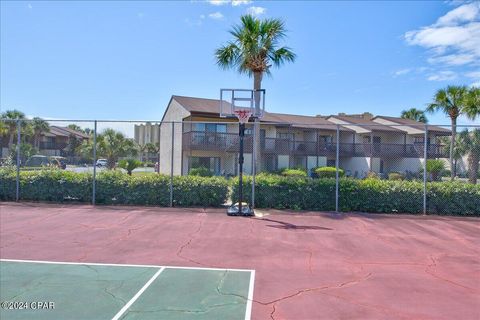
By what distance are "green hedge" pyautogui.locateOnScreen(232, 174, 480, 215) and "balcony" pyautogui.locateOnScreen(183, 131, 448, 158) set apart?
4.91m

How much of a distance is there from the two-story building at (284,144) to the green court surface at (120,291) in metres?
12.8

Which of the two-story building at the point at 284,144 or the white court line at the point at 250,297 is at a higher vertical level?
the two-story building at the point at 284,144

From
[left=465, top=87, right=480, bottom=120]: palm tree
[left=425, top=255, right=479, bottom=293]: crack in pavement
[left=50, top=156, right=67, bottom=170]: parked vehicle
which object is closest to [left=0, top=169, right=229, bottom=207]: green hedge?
[left=50, top=156, right=67, bottom=170]: parked vehicle

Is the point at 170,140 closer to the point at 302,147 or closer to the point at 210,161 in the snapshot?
the point at 210,161

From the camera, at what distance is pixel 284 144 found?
27.8m

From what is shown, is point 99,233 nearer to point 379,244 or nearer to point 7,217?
point 7,217

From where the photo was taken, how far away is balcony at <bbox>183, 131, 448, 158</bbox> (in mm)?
20656

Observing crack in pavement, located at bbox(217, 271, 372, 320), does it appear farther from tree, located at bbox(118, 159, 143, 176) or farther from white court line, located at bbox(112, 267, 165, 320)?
tree, located at bbox(118, 159, 143, 176)

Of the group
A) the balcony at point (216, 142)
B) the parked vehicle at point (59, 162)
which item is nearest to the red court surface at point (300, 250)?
the parked vehicle at point (59, 162)

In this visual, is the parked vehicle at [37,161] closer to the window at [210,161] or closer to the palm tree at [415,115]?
the window at [210,161]

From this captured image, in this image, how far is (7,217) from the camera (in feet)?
33.9

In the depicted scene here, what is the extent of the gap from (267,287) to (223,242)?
2795 mm

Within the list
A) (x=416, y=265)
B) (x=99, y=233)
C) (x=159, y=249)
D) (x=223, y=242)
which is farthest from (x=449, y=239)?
(x=99, y=233)

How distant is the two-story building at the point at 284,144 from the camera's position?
21.2 m
